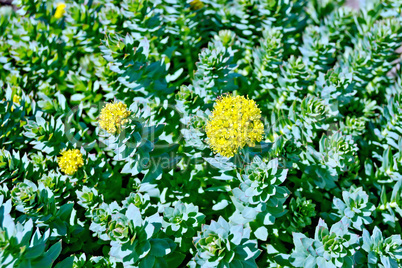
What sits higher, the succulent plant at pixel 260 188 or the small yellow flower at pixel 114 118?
the small yellow flower at pixel 114 118

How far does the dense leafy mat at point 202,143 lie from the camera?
2150mm

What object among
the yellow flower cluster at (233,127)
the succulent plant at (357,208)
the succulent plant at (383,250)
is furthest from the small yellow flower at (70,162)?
the succulent plant at (383,250)

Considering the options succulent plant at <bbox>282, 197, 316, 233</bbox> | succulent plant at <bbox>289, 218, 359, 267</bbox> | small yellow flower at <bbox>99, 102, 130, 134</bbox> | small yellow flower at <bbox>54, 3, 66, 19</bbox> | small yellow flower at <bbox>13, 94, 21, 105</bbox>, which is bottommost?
succulent plant at <bbox>282, 197, 316, 233</bbox>

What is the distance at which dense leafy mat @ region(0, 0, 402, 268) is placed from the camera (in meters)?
2.15

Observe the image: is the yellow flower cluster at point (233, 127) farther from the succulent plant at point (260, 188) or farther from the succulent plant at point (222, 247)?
the succulent plant at point (222, 247)

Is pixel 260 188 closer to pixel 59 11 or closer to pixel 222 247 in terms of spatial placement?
pixel 222 247

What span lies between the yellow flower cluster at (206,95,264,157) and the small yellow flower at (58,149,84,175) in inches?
41.9

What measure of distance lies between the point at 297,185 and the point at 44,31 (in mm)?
2868

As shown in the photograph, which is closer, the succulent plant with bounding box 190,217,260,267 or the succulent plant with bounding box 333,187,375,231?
the succulent plant with bounding box 190,217,260,267

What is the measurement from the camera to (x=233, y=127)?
6.88 feet

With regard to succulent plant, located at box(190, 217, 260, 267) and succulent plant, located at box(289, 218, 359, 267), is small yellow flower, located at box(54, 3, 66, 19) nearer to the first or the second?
succulent plant, located at box(190, 217, 260, 267)

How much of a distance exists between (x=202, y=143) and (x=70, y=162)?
3.27ft

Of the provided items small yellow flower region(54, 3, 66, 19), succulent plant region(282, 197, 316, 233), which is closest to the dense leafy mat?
succulent plant region(282, 197, 316, 233)

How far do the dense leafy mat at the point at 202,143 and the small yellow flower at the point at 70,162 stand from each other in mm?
12
